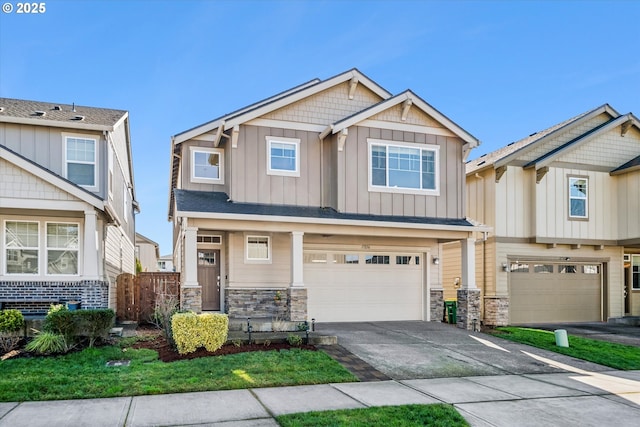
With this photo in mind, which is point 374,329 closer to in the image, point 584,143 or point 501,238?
point 501,238

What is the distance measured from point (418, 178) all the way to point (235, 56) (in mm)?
8213

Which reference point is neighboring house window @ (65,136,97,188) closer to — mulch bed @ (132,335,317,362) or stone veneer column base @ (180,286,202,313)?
stone veneer column base @ (180,286,202,313)

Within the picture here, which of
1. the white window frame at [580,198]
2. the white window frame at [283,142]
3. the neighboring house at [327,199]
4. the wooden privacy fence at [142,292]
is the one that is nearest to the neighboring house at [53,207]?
the wooden privacy fence at [142,292]

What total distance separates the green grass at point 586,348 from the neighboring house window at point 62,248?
472 inches

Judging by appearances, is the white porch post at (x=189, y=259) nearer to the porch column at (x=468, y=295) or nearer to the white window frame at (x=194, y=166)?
the white window frame at (x=194, y=166)

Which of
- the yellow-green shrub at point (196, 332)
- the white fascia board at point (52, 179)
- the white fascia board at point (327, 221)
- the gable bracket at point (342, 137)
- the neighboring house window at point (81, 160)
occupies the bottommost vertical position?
the yellow-green shrub at point (196, 332)

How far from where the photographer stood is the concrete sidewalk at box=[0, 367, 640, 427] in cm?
638

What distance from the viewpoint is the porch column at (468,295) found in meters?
15.3

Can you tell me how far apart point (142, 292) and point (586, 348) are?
1208 cm

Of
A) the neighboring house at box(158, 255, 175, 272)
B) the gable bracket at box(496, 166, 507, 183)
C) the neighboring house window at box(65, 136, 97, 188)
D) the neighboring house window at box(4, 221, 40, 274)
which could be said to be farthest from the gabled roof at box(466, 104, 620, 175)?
the neighboring house at box(158, 255, 175, 272)

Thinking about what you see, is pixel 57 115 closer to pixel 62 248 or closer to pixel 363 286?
pixel 62 248

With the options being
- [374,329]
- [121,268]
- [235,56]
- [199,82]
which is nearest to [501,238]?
[374,329]

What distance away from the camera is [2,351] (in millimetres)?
9977

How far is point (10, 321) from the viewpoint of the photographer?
1055cm
